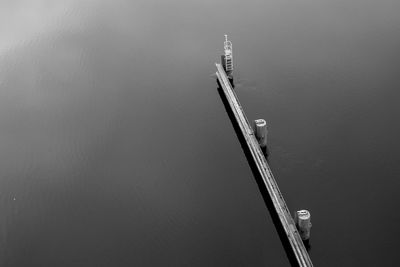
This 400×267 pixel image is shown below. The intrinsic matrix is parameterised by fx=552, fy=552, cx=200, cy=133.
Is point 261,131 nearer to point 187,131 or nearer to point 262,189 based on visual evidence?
point 262,189

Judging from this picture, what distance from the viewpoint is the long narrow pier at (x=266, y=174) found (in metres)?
41.5

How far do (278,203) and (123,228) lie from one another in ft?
42.8

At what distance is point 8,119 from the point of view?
5909cm

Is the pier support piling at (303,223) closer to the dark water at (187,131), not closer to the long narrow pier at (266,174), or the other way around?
the long narrow pier at (266,174)

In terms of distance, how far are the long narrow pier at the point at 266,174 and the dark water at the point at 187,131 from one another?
1451 millimetres

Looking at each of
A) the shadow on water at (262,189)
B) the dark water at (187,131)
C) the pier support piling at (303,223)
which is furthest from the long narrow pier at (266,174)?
the dark water at (187,131)

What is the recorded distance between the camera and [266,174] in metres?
47.7

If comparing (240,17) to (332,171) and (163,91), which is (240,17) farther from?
(332,171)

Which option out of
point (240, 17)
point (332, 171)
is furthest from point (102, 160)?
point (240, 17)

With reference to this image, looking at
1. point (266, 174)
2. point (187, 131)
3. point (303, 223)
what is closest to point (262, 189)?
point (266, 174)

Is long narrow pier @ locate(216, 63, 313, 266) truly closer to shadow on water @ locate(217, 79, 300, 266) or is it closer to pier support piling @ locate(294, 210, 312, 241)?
pier support piling @ locate(294, 210, 312, 241)

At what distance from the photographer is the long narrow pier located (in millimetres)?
41500

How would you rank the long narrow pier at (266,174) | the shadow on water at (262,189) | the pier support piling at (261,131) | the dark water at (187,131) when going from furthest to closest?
the pier support piling at (261,131)
the dark water at (187,131)
the shadow on water at (262,189)
the long narrow pier at (266,174)

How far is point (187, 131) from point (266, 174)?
11.0 m
